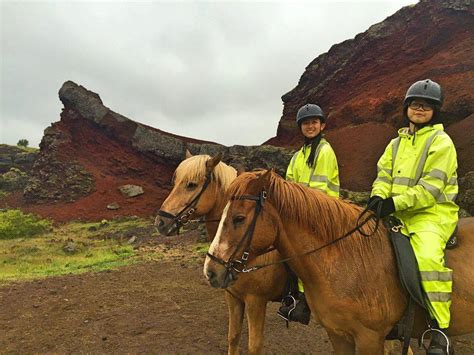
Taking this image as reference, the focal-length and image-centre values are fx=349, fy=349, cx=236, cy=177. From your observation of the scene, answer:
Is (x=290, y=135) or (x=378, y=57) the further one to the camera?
(x=290, y=135)

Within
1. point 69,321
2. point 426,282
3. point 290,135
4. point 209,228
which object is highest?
point 290,135

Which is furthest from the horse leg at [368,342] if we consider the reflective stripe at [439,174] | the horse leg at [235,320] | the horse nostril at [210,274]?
the horse leg at [235,320]

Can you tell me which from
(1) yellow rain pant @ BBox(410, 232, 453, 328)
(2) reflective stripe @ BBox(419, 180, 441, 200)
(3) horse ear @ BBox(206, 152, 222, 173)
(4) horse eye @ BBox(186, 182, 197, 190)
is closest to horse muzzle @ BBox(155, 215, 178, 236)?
(4) horse eye @ BBox(186, 182, 197, 190)

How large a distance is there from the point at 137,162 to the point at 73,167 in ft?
16.4

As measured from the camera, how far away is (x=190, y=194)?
437cm

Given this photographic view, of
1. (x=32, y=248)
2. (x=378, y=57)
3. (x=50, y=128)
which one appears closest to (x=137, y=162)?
(x=50, y=128)

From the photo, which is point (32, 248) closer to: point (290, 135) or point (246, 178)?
point (246, 178)

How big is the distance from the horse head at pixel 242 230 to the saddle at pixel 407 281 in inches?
44.0

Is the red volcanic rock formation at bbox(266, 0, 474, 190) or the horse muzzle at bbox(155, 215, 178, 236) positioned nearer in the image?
the horse muzzle at bbox(155, 215, 178, 236)

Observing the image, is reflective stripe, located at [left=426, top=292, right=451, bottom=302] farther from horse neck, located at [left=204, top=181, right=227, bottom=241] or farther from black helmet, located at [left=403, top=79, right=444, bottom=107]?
horse neck, located at [left=204, top=181, right=227, bottom=241]

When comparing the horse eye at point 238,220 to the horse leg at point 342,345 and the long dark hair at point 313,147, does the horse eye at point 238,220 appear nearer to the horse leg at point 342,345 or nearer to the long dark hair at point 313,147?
the horse leg at point 342,345

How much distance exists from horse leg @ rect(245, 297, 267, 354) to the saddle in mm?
1440

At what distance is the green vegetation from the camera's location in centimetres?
1130

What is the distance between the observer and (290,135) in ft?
95.3
